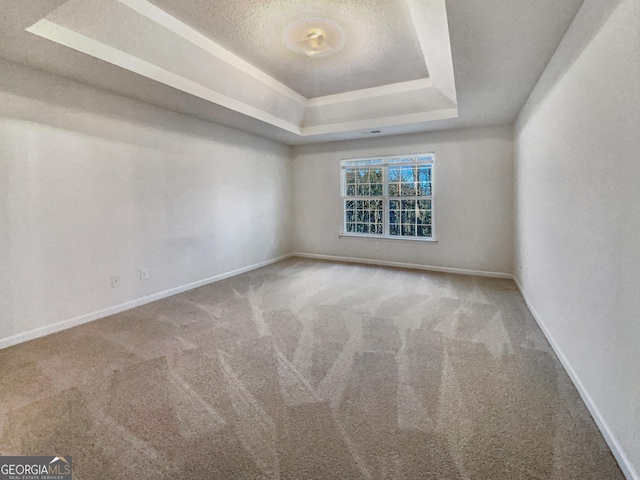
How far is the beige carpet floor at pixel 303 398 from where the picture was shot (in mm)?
1388

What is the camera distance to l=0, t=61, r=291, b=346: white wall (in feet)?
8.55

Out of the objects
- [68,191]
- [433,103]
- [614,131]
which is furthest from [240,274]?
[614,131]

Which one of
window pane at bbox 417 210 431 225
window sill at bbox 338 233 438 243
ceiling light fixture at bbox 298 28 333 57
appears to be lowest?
window sill at bbox 338 233 438 243

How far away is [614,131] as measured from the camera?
147 cm

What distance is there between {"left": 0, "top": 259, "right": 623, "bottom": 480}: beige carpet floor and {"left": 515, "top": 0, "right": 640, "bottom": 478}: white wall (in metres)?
0.24

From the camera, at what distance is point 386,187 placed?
18.3ft

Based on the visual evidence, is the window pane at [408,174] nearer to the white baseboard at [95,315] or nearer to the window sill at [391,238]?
the window sill at [391,238]

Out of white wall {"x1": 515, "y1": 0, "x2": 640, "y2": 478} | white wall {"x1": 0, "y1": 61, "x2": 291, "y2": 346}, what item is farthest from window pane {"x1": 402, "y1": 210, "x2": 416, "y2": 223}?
white wall {"x1": 0, "y1": 61, "x2": 291, "y2": 346}

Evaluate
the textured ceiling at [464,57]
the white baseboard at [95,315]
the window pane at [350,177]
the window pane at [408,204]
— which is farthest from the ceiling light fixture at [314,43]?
the white baseboard at [95,315]

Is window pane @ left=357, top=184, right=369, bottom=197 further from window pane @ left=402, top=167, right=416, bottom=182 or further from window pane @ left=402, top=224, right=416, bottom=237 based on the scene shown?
window pane @ left=402, top=224, right=416, bottom=237

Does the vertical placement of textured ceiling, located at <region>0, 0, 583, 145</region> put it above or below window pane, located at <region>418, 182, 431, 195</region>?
above

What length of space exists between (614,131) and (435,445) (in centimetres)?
177
